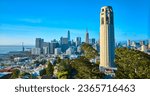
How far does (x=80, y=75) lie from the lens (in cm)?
315

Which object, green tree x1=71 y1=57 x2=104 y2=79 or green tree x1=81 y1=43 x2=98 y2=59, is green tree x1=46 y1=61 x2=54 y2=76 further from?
green tree x1=81 y1=43 x2=98 y2=59

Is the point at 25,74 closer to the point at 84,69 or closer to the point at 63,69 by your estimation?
the point at 63,69

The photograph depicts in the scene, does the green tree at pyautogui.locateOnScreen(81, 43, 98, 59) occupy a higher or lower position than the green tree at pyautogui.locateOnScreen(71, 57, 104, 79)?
higher

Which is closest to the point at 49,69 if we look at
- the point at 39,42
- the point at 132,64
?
the point at 39,42

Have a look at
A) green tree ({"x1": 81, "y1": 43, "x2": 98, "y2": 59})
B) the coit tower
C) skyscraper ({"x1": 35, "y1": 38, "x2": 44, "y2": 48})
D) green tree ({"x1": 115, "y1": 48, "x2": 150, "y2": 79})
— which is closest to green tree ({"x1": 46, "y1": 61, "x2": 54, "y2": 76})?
skyscraper ({"x1": 35, "y1": 38, "x2": 44, "y2": 48})

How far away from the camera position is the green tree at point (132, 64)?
3076mm

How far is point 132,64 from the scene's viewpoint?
317 cm

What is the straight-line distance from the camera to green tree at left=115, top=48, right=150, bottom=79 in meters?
3.08

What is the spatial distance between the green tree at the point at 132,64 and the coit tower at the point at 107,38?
0.24 feet

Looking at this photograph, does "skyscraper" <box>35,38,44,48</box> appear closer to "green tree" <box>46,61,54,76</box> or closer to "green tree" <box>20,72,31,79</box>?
"green tree" <box>46,61,54,76</box>

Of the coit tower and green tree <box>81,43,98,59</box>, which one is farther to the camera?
green tree <box>81,43,98,59</box>

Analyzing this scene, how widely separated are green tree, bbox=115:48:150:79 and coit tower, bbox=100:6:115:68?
0.07 m

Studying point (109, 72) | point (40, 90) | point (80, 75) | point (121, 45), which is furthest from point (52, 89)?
point (121, 45)

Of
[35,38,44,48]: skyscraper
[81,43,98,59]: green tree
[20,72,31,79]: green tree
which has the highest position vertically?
[35,38,44,48]: skyscraper
